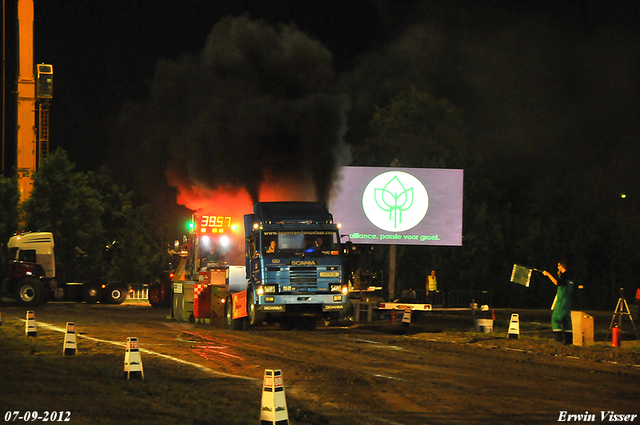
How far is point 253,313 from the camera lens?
22.3 metres

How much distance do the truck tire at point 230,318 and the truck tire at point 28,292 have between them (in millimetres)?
14876

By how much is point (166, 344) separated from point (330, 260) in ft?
18.7

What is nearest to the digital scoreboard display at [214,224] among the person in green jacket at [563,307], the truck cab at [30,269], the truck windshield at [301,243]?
the truck windshield at [301,243]

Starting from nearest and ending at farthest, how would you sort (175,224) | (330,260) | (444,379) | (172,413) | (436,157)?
(172,413) → (444,379) → (330,260) → (436,157) → (175,224)

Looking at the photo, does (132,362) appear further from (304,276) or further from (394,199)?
(394,199)

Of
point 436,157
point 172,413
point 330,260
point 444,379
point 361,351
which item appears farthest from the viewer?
point 436,157

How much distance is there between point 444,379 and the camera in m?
13.1

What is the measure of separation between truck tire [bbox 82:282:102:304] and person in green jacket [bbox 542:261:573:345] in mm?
27713

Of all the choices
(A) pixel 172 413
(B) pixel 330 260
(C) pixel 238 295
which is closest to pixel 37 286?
(C) pixel 238 295

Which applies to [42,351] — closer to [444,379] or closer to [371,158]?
[444,379]

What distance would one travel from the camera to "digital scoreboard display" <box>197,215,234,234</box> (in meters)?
25.9

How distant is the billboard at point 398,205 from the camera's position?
104ft

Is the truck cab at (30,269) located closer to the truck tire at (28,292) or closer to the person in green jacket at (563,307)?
the truck tire at (28,292)

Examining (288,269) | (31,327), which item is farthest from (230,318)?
(31,327)
